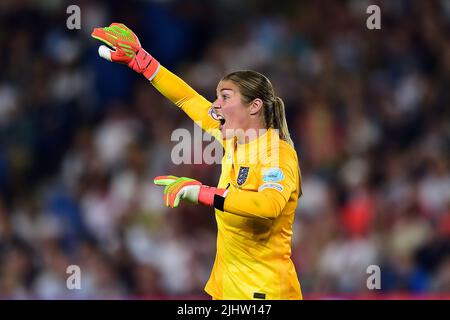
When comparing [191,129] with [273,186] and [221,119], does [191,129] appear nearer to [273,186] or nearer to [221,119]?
[221,119]

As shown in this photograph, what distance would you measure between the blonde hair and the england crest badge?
22 cm

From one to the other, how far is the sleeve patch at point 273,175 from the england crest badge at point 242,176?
7.3 inches

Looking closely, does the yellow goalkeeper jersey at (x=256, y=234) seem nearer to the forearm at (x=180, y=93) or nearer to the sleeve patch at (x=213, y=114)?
the sleeve patch at (x=213, y=114)

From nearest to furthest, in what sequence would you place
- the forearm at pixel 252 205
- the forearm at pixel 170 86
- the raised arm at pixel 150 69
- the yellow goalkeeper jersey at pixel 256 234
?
the forearm at pixel 252 205 → the yellow goalkeeper jersey at pixel 256 234 → the raised arm at pixel 150 69 → the forearm at pixel 170 86

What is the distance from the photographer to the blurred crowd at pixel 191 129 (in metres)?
6.73

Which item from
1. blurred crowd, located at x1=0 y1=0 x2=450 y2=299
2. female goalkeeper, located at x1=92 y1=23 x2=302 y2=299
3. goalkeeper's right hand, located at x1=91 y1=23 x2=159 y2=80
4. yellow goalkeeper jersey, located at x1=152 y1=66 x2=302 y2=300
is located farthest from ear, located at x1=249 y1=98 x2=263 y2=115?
blurred crowd, located at x1=0 y1=0 x2=450 y2=299

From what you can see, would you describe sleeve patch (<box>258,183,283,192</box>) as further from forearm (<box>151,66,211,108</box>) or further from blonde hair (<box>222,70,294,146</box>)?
forearm (<box>151,66,211,108</box>)

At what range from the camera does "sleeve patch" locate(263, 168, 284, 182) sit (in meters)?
3.80

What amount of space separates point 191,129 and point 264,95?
11.4 feet

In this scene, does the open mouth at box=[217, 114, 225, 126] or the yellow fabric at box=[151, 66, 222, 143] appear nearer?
the open mouth at box=[217, 114, 225, 126]

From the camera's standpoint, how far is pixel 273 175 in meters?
Result: 3.81

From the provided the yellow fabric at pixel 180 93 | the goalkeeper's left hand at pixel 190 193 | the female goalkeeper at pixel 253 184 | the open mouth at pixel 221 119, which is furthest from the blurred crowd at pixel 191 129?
the goalkeeper's left hand at pixel 190 193
